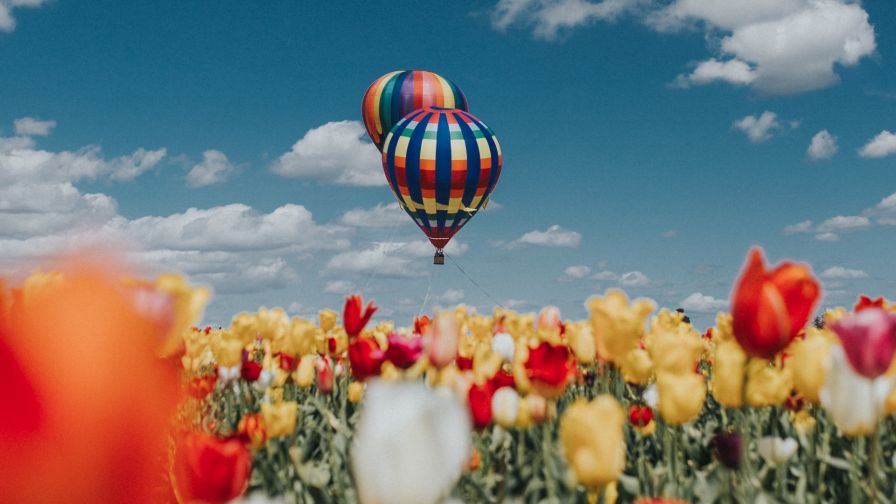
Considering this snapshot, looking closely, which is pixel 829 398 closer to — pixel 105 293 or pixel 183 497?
pixel 183 497

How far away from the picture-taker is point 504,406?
2.90 m

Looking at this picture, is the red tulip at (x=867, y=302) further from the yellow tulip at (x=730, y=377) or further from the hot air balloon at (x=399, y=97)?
the hot air balloon at (x=399, y=97)

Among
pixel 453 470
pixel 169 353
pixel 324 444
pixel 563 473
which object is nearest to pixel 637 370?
pixel 563 473

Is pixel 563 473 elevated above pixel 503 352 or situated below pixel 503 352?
below

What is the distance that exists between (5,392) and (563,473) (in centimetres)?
276

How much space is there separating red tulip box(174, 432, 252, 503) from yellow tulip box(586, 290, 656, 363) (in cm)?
187

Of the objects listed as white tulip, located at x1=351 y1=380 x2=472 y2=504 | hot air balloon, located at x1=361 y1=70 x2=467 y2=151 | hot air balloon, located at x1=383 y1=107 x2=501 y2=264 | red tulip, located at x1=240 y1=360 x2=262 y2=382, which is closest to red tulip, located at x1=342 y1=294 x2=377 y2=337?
red tulip, located at x1=240 y1=360 x2=262 y2=382

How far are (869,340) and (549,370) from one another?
3.38 ft

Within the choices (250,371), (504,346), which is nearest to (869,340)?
(504,346)

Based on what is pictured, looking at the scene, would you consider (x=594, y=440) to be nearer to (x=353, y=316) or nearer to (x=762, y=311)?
(x=762, y=311)

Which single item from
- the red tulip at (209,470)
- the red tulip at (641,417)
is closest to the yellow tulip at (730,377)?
the red tulip at (641,417)

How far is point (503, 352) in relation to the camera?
444 centimetres

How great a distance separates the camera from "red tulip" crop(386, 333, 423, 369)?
11.4ft

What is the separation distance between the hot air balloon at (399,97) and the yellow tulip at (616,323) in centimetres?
2859
